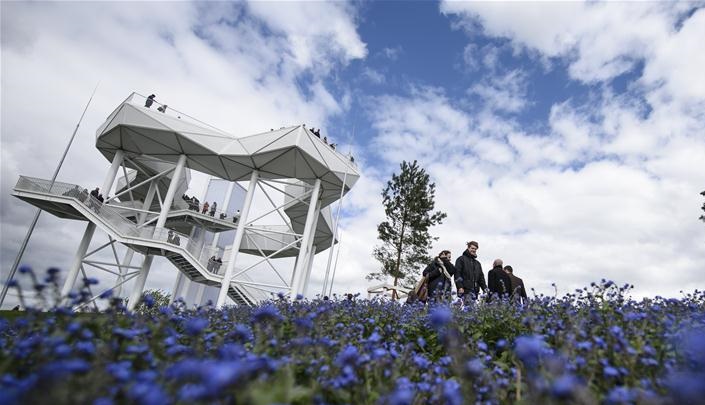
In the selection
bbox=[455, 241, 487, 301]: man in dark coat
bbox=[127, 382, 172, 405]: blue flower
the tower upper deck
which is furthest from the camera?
the tower upper deck

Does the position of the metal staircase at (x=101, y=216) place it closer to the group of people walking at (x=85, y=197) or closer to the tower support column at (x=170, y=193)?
the group of people walking at (x=85, y=197)

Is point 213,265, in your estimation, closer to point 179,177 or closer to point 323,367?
point 179,177

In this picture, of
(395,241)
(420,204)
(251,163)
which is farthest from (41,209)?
(420,204)

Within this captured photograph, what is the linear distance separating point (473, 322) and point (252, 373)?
4.68 m

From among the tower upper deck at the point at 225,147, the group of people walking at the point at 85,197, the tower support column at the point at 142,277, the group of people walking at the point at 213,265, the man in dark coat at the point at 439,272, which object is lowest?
the tower support column at the point at 142,277

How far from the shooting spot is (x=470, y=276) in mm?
10188

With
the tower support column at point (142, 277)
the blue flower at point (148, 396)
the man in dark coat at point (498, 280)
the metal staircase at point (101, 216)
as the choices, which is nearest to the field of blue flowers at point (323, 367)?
the blue flower at point (148, 396)

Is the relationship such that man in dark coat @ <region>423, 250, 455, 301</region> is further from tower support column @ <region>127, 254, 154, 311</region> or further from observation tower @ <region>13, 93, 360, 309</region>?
tower support column @ <region>127, 254, 154, 311</region>

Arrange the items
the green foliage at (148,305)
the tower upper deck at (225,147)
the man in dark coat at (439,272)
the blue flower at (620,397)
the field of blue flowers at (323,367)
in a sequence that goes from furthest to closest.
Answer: the tower upper deck at (225,147)
the man in dark coat at (439,272)
the green foliage at (148,305)
the blue flower at (620,397)
the field of blue flowers at (323,367)

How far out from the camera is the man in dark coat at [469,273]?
10.0m

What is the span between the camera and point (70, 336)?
2.92m

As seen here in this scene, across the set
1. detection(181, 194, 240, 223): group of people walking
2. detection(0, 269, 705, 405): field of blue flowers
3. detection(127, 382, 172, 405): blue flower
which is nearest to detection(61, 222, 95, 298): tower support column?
detection(181, 194, 240, 223): group of people walking

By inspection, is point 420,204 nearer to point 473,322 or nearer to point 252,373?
point 473,322

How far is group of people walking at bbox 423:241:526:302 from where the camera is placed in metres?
10.1
